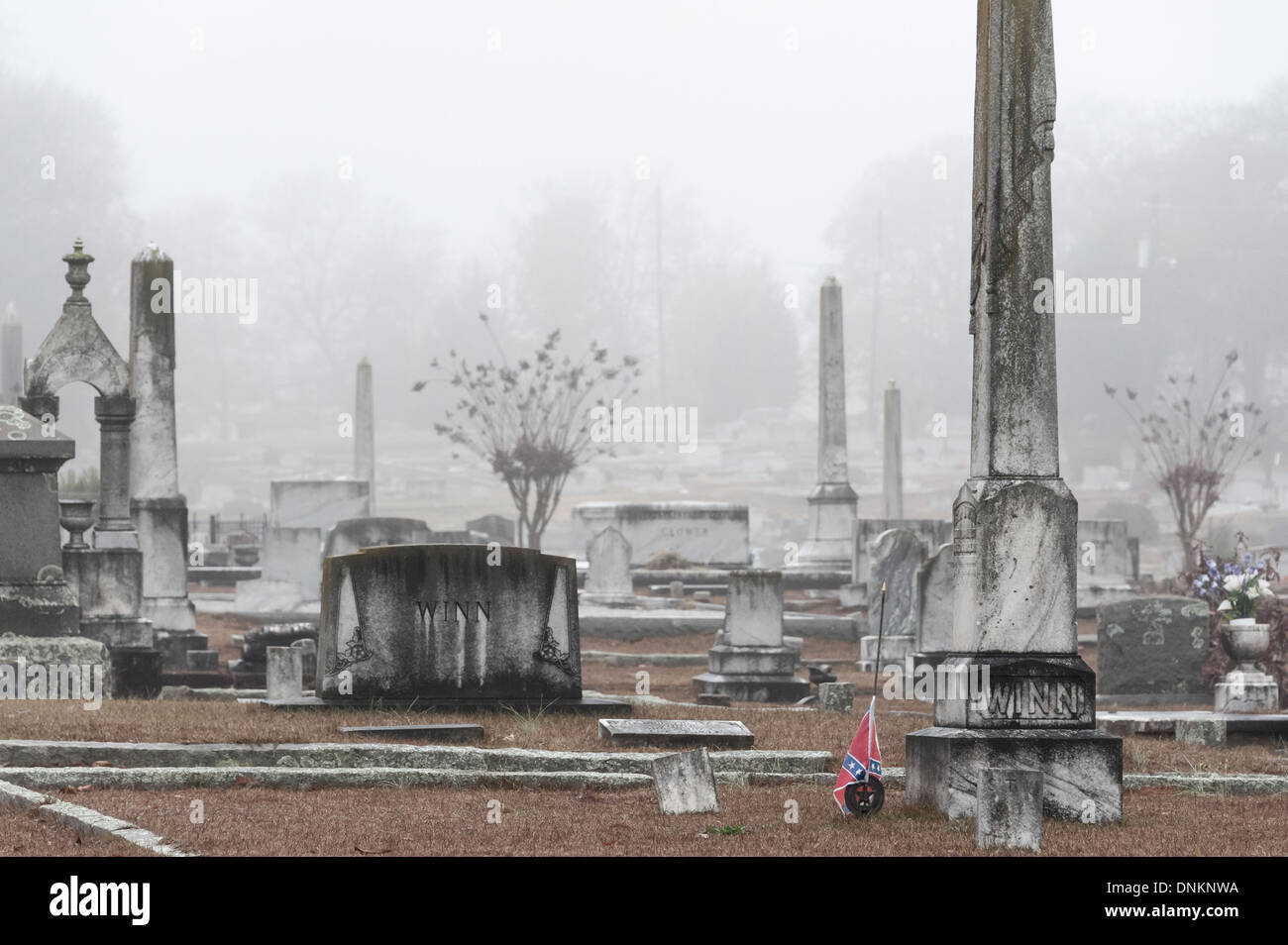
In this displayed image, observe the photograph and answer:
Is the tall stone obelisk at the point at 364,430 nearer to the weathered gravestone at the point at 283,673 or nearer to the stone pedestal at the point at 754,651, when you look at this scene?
the stone pedestal at the point at 754,651

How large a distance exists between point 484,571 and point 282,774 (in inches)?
128

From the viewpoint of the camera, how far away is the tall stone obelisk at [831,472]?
30.9m

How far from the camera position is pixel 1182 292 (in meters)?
72.8

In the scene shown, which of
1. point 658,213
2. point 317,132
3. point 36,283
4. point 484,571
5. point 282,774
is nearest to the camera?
point 282,774

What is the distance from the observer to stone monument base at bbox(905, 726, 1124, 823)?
24.6 ft

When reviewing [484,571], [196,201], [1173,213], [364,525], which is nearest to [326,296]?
[196,201]

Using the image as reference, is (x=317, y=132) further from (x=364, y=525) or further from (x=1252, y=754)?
(x=1252, y=754)

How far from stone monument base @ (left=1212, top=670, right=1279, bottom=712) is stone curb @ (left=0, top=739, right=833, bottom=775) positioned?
6753 mm

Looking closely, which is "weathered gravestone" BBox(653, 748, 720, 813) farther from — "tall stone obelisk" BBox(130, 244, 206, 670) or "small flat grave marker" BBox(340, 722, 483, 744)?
"tall stone obelisk" BBox(130, 244, 206, 670)

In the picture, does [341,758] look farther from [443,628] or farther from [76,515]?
[76,515]

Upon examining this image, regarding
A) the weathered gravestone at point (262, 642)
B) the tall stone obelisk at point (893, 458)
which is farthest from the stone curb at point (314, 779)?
the tall stone obelisk at point (893, 458)

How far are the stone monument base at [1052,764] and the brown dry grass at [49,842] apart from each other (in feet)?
11.6

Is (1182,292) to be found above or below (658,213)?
below

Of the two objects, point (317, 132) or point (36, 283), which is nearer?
point (36, 283)
